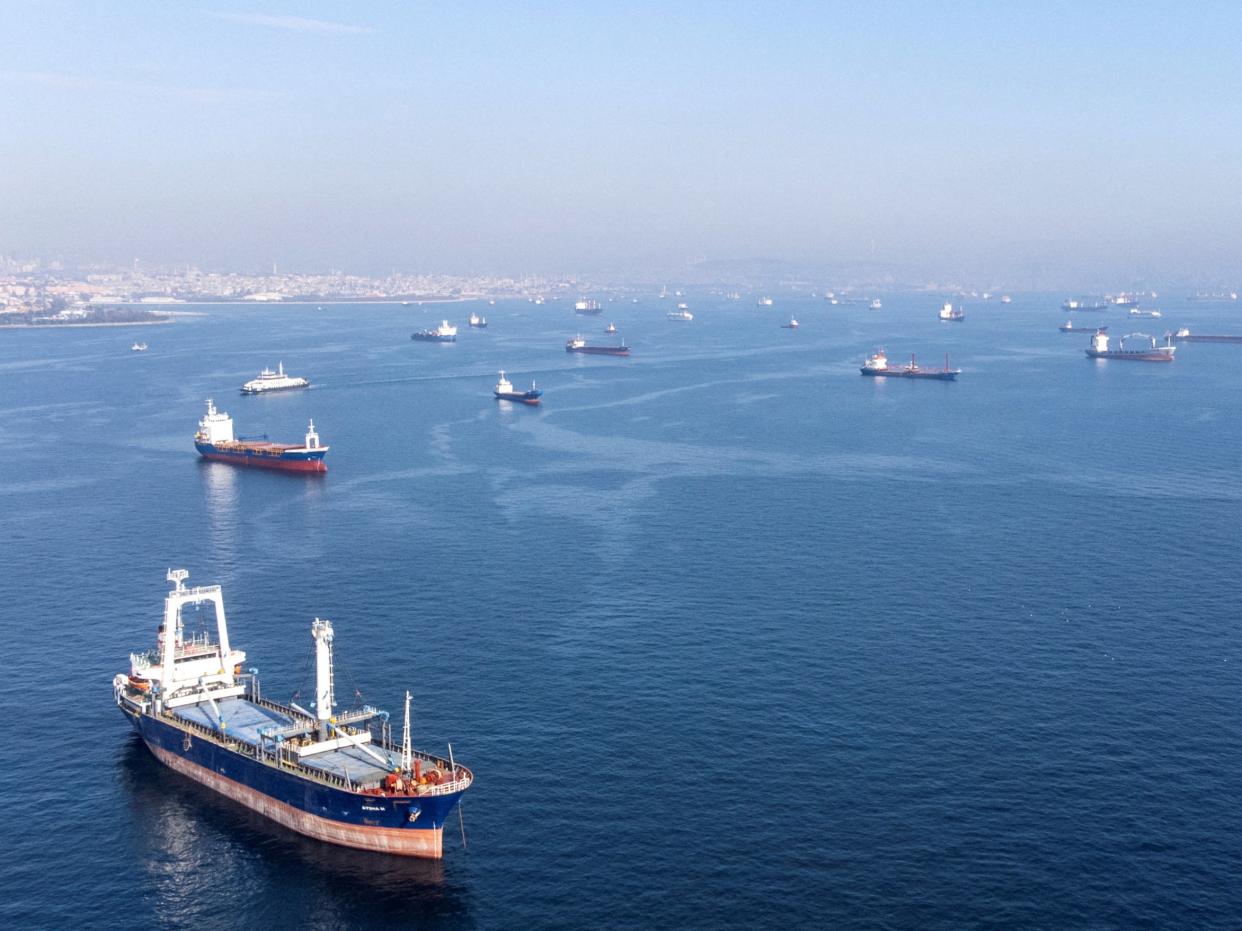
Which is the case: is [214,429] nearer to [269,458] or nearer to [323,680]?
[269,458]

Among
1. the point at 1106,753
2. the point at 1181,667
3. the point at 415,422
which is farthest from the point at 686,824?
the point at 415,422

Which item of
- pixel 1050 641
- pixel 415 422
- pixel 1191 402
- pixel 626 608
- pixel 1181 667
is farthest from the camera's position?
pixel 1191 402

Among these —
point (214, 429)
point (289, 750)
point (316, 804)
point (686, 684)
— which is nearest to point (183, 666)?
point (289, 750)

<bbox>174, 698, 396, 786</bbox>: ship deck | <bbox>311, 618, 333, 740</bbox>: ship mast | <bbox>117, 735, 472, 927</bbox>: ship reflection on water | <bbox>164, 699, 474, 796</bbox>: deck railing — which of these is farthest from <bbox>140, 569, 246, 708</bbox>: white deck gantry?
<bbox>311, 618, 333, 740</bbox>: ship mast

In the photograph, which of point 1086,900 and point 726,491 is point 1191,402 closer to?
point 726,491

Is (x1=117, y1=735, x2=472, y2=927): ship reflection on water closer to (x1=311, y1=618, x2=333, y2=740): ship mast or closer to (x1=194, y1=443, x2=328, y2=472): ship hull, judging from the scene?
(x1=311, y1=618, x2=333, y2=740): ship mast

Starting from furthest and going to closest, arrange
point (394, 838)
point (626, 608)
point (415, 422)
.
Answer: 1. point (415, 422)
2. point (626, 608)
3. point (394, 838)

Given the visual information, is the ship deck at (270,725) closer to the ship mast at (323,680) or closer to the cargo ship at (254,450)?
the ship mast at (323,680)
